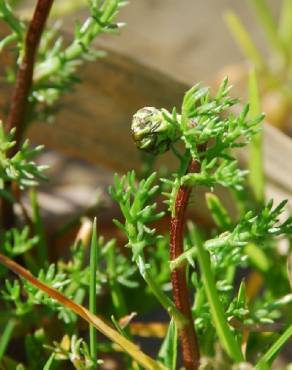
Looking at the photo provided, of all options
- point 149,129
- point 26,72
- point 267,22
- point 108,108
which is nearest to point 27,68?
point 26,72

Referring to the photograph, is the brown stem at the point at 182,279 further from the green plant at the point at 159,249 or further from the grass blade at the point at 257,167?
the grass blade at the point at 257,167

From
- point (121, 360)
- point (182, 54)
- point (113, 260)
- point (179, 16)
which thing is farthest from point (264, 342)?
point (179, 16)

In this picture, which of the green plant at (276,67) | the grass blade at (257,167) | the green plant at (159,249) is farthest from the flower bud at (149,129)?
the green plant at (276,67)

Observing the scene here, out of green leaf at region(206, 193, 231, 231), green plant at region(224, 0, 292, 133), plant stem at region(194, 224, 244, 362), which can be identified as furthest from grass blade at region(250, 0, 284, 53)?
plant stem at region(194, 224, 244, 362)

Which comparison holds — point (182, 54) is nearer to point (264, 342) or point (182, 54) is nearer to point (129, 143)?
point (129, 143)

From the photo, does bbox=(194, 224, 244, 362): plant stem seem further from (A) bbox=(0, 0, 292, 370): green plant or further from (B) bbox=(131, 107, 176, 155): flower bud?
(B) bbox=(131, 107, 176, 155): flower bud

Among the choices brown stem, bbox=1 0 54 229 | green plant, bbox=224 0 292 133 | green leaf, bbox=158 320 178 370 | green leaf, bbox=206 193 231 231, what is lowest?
green plant, bbox=224 0 292 133
